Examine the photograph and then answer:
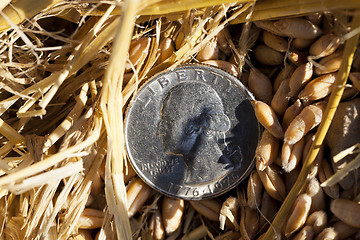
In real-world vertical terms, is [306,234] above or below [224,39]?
below

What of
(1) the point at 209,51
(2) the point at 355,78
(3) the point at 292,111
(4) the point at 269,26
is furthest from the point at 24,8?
(2) the point at 355,78

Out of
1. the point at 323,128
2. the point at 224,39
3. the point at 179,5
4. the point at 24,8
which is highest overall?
the point at 24,8

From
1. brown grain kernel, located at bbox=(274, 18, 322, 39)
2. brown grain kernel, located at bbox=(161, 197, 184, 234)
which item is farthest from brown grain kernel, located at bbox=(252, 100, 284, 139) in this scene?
brown grain kernel, located at bbox=(161, 197, 184, 234)

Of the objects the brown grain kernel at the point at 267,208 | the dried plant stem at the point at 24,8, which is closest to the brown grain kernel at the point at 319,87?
the brown grain kernel at the point at 267,208

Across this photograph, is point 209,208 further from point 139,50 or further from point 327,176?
point 139,50

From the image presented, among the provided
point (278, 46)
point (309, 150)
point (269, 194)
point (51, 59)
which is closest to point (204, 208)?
point (269, 194)

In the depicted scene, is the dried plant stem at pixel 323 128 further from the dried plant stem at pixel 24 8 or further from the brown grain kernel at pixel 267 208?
the dried plant stem at pixel 24 8

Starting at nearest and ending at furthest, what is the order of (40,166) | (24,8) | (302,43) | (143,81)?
(40,166) → (24,8) → (302,43) → (143,81)
